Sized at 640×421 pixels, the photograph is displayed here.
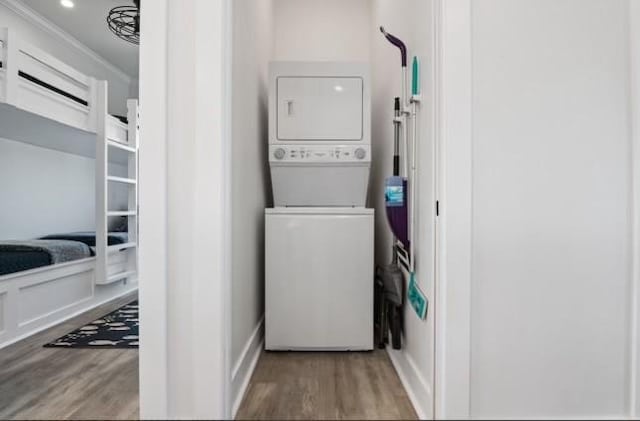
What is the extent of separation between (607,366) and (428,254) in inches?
29.2

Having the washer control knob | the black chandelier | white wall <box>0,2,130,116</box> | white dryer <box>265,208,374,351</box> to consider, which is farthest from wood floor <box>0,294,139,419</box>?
white wall <box>0,2,130,116</box>

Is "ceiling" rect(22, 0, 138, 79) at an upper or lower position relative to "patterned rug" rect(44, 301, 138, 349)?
upper

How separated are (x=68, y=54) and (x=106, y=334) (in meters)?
3.42

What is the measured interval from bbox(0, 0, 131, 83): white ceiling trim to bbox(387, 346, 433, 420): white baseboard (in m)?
4.30

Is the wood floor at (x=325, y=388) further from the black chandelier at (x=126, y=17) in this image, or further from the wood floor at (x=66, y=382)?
the black chandelier at (x=126, y=17)

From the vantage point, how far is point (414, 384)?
1597 millimetres

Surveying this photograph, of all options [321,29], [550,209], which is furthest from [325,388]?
[321,29]

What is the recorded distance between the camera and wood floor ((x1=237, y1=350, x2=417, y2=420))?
1.49m

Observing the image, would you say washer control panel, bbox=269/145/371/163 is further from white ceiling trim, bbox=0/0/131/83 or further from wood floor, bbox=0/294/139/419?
white ceiling trim, bbox=0/0/131/83

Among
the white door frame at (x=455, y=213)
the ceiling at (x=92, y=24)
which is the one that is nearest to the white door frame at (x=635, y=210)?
the white door frame at (x=455, y=213)

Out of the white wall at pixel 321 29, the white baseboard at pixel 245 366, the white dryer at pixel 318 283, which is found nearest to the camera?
the white baseboard at pixel 245 366

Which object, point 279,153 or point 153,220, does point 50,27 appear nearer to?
point 279,153

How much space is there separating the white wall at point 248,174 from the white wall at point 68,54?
8.39 feet

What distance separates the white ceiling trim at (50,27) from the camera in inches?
132
